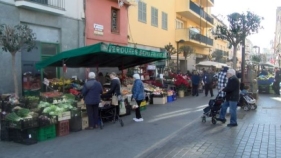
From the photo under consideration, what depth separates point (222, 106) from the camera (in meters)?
9.20

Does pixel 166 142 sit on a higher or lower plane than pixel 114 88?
lower

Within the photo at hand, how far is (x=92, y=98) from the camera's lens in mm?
8258

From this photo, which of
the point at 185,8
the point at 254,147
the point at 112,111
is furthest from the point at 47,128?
the point at 185,8

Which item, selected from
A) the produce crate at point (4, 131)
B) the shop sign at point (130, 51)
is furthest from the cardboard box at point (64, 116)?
the shop sign at point (130, 51)

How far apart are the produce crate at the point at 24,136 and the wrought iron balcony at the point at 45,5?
6.55 m

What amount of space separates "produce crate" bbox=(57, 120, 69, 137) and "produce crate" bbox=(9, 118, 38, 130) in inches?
30.5

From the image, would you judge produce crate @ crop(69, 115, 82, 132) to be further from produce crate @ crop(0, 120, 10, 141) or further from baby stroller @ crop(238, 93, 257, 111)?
baby stroller @ crop(238, 93, 257, 111)

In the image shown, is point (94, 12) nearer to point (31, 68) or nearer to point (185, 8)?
point (31, 68)

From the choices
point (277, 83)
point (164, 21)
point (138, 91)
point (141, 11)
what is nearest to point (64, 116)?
point (138, 91)

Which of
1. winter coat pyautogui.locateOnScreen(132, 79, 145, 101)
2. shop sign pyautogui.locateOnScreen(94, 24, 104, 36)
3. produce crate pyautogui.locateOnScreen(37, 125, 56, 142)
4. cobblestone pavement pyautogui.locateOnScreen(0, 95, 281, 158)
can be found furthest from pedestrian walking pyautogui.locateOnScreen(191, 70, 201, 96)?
produce crate pyautogui.locateOnScreen(37, 125, 56, 142)

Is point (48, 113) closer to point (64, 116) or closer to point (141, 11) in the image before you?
point (64, 116)

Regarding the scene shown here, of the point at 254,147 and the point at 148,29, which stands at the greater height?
the point at 148,29

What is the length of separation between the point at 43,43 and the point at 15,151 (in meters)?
7.95

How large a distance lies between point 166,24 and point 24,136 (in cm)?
2030
